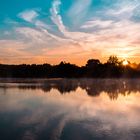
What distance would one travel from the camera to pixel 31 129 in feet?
48.1

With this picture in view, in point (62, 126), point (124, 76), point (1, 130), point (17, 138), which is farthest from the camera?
point (124, 76)

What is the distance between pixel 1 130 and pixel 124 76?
367 ft

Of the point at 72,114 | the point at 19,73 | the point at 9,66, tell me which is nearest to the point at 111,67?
the point at 19,73

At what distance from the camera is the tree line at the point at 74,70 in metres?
126

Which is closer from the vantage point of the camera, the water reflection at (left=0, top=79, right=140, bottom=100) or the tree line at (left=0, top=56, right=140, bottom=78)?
the water reflection at (left=0, top=79, right=140, bottom=100)

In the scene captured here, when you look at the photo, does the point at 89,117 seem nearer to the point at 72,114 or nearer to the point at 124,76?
the point at 72,114

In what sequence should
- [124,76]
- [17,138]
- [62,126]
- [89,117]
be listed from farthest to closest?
1. [124,76]
2. [89,117]
3. [62,126]
4. [17,138]

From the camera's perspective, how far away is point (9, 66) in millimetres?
148375

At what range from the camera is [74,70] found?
13988cm

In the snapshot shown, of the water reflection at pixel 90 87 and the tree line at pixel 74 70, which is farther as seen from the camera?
the tree line at pixel 74 70

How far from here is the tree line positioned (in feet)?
414

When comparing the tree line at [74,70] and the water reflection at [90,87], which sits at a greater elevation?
the tree line at [74,70]

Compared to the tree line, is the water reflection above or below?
below

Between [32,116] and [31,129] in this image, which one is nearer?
[31,129]
